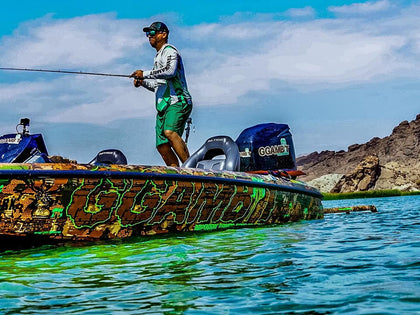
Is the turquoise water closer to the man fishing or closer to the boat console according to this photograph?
the man fishing

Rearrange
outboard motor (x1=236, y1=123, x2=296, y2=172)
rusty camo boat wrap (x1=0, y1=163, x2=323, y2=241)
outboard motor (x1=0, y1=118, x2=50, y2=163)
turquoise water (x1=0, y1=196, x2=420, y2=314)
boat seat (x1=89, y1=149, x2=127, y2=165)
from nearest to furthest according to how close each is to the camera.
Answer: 1. turquoise water (x1=0, y1=196, x2=420, y2=314)
2. rusty camo boat wrap (x1=0, y1=163, x2=323, y2=241)
3. outboard motor (x1=0, y1=118, x2=50, y2=163)
4. boat seat (x1=89, y1=149, x2=127, y2=165)
5. outboard motor (x1=236, y1=123, x2=296, y2=172)

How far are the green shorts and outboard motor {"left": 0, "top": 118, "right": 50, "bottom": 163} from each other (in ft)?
4.62

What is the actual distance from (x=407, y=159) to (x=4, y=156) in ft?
442

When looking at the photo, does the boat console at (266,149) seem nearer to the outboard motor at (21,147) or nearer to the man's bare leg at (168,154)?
the man's bare leg at (168,154)

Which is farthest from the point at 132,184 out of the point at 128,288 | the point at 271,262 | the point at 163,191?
the point at 128,288

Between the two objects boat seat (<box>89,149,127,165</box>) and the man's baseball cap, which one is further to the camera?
boat seat (<box>89,149,127,165</box>)

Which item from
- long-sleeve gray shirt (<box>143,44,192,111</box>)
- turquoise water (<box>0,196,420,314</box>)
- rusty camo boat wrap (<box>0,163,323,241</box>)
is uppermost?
long-sleeve gray shirt (<box>143,44,192,111</box>)

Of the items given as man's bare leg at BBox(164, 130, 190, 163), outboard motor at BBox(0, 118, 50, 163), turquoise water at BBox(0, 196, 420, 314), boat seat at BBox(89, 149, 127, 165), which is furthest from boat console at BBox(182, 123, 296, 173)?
turquoise water at BBox(0, 196, 420, 314)

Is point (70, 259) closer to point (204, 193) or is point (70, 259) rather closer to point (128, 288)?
point (128, 288)

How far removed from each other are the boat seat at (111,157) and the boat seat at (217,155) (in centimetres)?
98

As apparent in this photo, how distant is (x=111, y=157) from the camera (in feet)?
25.6

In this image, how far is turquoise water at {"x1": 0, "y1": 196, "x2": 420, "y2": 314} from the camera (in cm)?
268

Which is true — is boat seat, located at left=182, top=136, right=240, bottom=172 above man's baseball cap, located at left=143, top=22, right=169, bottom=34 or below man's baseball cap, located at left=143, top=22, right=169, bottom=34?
below

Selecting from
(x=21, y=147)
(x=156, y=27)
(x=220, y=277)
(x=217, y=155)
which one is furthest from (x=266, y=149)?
(x=220, y=277)
